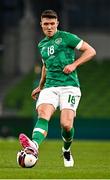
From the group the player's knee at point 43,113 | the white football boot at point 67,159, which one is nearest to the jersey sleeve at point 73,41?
the player's knee at point 43,113

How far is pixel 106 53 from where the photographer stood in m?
42.1

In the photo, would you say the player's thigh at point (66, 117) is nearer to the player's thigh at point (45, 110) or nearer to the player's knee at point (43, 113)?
the player's thigh at point (45, 110)

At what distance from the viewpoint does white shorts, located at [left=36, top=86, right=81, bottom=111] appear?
1126 cm

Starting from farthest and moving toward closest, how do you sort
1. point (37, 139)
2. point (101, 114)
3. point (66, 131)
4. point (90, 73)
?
point (90, 73) → point (101, 114) → point (66, 131) → point (37, 139)

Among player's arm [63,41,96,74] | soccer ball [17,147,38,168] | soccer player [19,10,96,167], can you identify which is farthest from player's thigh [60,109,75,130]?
soccer ball [17,147,38,168]

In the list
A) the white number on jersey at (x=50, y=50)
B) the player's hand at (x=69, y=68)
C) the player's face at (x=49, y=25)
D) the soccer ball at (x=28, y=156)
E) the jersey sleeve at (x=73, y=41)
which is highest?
the player's face at (x=49, y=25)

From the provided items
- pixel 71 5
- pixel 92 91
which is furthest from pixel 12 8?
pixel 92 91

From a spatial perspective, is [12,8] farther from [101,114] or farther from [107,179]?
[107,179]

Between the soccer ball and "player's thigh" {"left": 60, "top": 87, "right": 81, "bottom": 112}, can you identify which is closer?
the soccer ball

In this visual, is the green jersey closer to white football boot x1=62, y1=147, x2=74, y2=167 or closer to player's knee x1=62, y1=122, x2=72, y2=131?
player's knee x1=62, y1=122, x2=72, y2=131

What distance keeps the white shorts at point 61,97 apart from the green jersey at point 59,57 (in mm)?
70

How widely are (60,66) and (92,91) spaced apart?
27585 millimetres

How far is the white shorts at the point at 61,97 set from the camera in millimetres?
11258

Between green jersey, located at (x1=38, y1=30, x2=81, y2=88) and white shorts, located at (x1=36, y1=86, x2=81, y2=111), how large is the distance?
0.23ft
